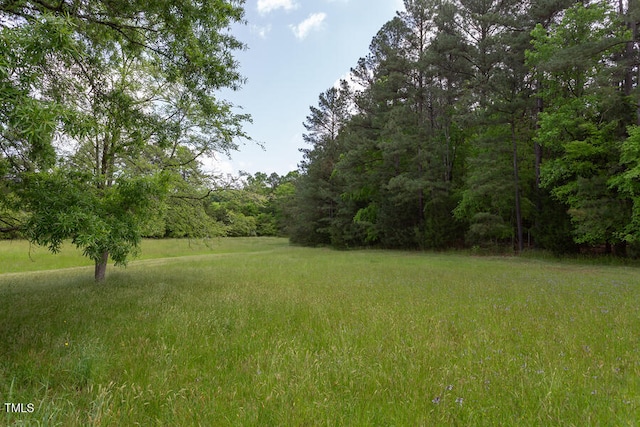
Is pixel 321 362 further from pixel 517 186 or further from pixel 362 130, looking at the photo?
pixel 362 130

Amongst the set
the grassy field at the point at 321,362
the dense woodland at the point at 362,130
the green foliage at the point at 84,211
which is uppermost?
the dense woodland at the point at 362,130

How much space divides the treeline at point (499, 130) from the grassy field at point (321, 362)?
16269mm

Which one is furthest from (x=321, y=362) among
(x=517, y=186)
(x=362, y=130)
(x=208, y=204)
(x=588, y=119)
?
(x=362, y=130)

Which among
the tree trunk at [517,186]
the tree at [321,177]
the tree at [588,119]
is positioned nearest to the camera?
the tree at [588,119]

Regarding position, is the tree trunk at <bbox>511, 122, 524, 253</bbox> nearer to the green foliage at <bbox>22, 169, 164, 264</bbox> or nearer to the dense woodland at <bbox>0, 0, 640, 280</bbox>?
the dense woodland at <bbox>0, 0, 640, 280</bbox>

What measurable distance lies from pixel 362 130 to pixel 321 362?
1299 inches

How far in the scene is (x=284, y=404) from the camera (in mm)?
2688

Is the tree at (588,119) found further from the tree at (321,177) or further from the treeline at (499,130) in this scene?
Answer: the tree at (321,177)

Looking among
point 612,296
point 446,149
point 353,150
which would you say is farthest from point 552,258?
point 353,150

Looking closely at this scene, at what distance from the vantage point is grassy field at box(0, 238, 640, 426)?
2.60m

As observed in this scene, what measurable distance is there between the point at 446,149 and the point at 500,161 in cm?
589

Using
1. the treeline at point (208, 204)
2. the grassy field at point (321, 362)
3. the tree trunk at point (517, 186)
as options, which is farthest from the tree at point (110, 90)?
the tree trunk at point (517, 186)

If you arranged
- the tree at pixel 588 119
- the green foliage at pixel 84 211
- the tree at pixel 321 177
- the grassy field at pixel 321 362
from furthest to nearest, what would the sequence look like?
1. the tree at pixel 321 177
2. the tree at pixel 588 119
3. the green foliage at pixel 84 211
4. the grassy field at pixel 321 362

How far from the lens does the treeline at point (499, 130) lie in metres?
18.2
